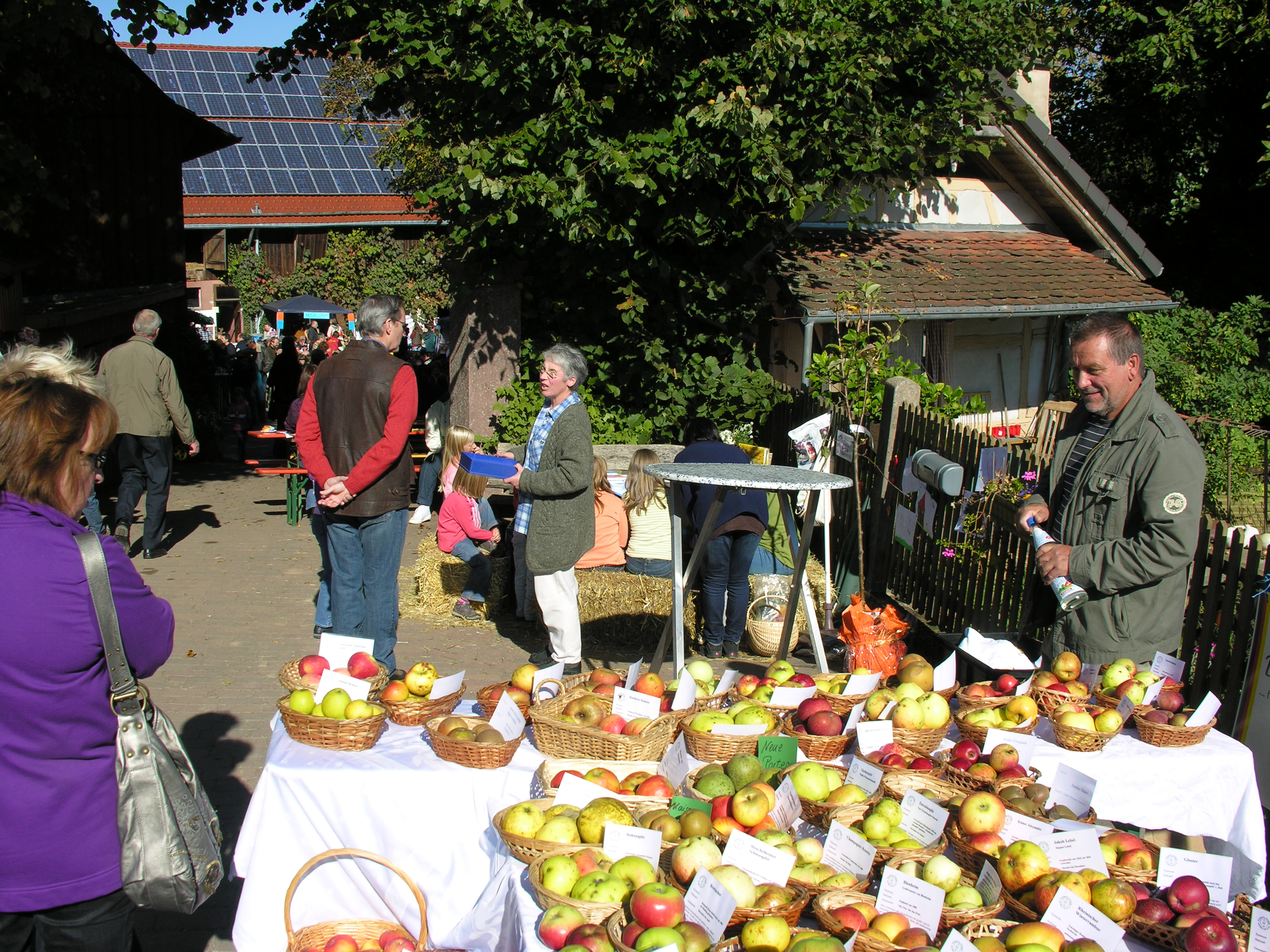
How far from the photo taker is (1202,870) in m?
2.53

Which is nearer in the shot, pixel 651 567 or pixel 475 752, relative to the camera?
pixel 475 752

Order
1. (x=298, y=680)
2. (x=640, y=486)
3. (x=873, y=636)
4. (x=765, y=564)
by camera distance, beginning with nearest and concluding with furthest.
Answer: (x=298, y=680), (x=873, y=636), (x=640, y=486), (x=765, y=564)

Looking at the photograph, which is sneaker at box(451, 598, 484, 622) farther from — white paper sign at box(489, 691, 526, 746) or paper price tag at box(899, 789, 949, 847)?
paper price tag at box(899, 789, 949, 847)

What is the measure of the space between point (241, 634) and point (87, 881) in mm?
5002

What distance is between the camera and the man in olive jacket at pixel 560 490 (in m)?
5.32

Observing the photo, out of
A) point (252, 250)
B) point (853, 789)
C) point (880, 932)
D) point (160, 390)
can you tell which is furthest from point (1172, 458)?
point (252, 250)

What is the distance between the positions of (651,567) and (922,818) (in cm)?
485

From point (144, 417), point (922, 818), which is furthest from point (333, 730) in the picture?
point (144, 417)

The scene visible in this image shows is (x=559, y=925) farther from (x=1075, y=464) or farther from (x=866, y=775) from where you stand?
(x=1075, y=464)

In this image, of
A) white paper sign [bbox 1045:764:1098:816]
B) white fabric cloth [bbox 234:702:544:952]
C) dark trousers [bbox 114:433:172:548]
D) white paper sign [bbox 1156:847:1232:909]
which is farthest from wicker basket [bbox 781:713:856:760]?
dark trousers [bbox 114:433:172:548]

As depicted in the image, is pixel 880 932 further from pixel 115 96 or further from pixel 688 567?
pixel 115 96

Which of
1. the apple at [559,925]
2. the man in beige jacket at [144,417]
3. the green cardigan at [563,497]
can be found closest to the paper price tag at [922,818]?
the apple at [559,925]

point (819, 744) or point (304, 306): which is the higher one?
point (304, 306)

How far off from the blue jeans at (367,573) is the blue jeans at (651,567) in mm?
2634
